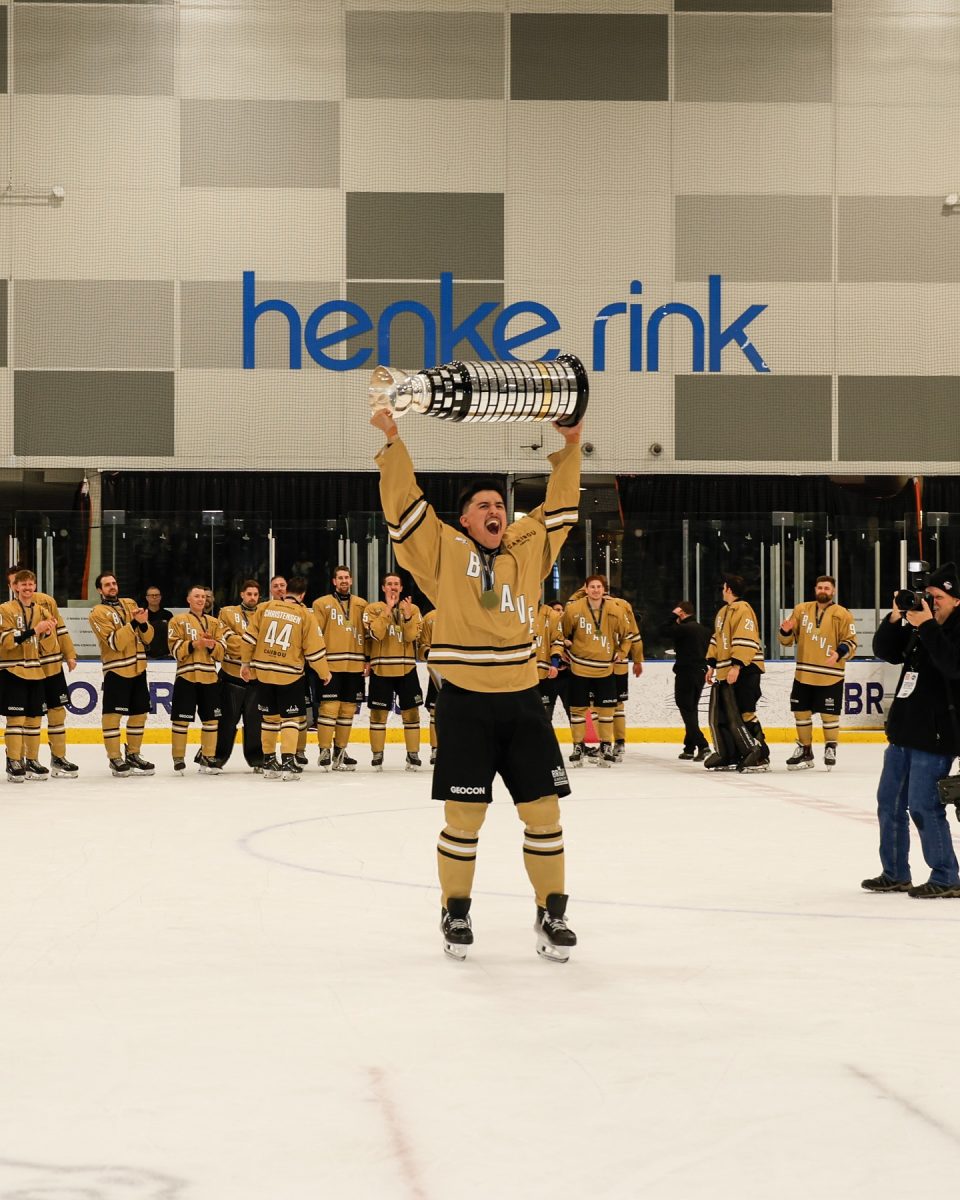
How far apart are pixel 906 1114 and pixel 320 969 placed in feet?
6.94

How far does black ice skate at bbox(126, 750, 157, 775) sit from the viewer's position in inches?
500

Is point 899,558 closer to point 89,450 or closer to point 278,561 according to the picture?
point 278,561

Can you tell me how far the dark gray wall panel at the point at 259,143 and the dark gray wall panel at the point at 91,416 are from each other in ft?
8.34

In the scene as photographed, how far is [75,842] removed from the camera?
8312 mm

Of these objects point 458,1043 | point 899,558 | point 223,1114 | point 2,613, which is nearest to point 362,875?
point 458,1043

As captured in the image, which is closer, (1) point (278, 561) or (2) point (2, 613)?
(2) point (2, 613)

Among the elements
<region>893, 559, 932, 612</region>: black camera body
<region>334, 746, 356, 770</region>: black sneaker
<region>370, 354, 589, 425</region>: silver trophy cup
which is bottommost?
<region>334, 746, 356, 770</region>: black sneaker

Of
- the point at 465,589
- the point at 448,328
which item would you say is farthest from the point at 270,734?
the point at 465,589

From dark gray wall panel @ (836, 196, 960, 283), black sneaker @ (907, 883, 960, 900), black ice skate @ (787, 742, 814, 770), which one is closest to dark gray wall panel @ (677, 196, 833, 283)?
dark gray wall panel @ (836, 196, 960, 283)

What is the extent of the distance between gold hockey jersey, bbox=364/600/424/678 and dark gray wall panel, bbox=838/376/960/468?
673 centimetres

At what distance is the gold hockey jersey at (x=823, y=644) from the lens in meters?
13.6

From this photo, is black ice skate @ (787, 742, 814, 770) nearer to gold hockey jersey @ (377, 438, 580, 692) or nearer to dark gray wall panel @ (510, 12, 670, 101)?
dark gray wall panel @ (510, 12, 670, 101)

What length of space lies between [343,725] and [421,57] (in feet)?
28.1

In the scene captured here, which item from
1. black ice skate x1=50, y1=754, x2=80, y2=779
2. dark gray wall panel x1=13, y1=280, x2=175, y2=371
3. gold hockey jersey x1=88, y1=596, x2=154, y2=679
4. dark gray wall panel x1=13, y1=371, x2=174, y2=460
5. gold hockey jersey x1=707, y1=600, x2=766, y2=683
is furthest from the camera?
dark gray wall panel x1=13, y1=280, x2=175, y2=371
